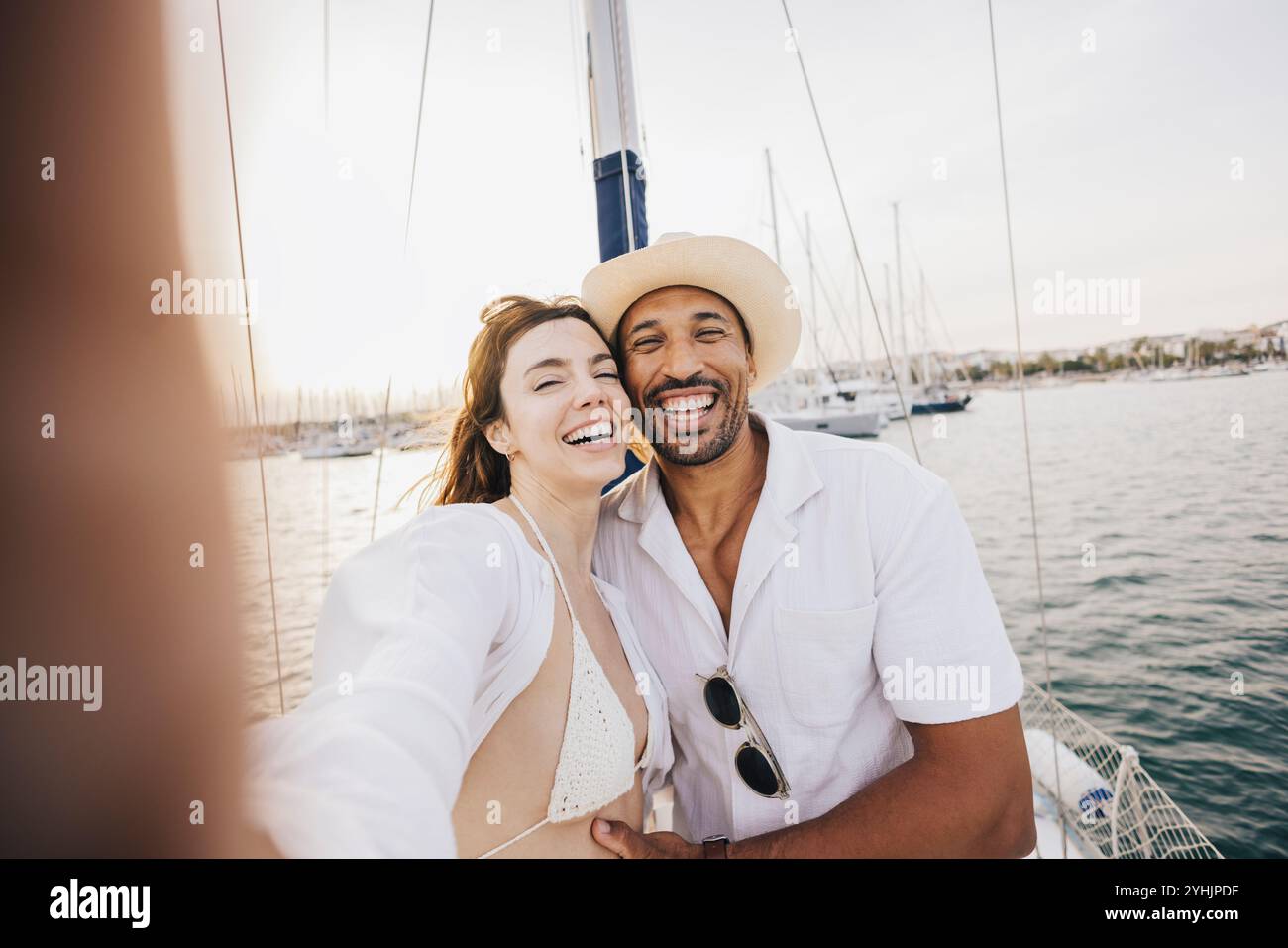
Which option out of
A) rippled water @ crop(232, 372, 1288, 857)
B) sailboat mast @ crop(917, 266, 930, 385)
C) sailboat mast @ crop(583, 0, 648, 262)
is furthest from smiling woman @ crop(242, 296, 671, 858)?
sailboat mast @ crop(917, 266, 930, 385)

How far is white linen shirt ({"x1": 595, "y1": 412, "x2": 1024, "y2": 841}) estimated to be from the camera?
4.75 ft

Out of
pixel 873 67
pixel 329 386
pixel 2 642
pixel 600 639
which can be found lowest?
pixel 600 639

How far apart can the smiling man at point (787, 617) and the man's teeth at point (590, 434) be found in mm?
239

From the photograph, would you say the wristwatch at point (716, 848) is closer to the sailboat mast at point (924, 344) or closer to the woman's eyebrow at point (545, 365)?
the woman's eyebrow at point (545, 365)

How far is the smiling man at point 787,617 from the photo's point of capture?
141cm

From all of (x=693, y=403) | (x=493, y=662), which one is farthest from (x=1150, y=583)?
(x=493, y=662)

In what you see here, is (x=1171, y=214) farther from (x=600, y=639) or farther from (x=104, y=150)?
(x=104, y=150)

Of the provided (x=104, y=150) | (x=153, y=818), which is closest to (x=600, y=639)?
(x=153, y=818)

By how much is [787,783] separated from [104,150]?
1751 mm

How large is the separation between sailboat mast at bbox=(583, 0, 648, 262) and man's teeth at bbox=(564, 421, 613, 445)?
47.3 inches

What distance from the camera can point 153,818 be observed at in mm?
563

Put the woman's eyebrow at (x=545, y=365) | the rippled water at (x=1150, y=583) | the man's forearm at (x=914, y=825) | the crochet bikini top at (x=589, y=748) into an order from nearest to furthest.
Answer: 1. the crochet bikini top at (x=589, y=748)
2. the man's forearm at (x=914, y=825)
3. the woman's eyebrow at (x=545, y=365)
4. the rippled water at (x=1150, y=583)
